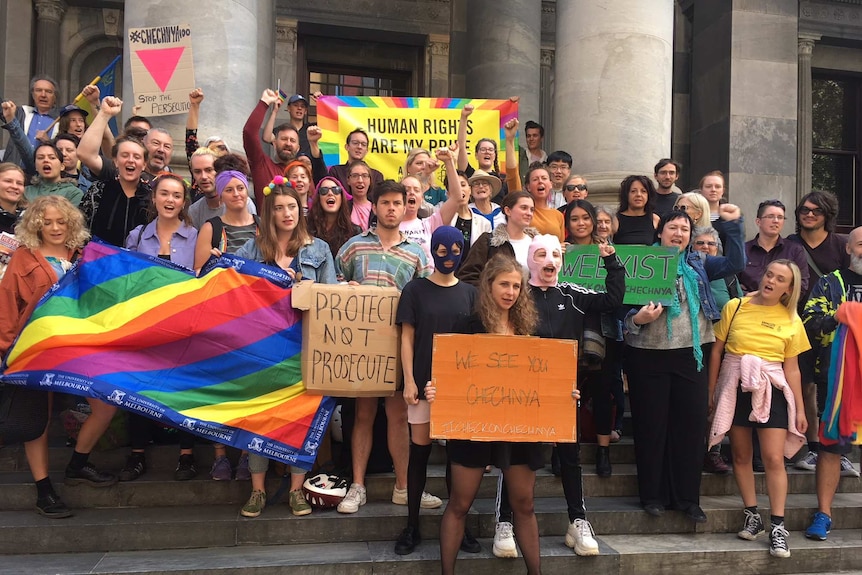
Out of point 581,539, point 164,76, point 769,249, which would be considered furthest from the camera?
point 164,76

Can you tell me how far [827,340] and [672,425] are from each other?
1550 millimetres

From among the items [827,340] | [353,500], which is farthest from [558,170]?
[353,500]

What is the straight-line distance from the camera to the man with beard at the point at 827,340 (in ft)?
19.0

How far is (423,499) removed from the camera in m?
5.41

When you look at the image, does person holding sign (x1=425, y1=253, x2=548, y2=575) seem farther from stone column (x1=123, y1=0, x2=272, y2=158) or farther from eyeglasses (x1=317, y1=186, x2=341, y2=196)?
stone column (x1=123, y1=0, x2=272, y2=158)

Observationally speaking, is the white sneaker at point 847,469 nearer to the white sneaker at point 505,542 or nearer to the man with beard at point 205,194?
the white sneaker at point 505,542

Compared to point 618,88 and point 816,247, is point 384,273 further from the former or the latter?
point 618,88

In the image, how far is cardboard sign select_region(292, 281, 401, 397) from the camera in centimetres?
515

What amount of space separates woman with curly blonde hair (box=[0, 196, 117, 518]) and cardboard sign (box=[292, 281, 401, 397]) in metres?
1.55

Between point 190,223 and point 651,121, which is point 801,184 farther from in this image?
point 190,223

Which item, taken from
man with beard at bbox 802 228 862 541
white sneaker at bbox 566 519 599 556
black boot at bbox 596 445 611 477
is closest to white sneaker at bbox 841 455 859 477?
man with beard at bbox 802 228 862 541

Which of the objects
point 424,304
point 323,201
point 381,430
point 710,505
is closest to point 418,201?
Answer: point 323,201

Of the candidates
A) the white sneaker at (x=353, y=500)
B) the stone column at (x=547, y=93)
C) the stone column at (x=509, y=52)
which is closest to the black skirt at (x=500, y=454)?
the white sneaker at (x=353, y=500)

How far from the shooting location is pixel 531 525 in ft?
15.1
